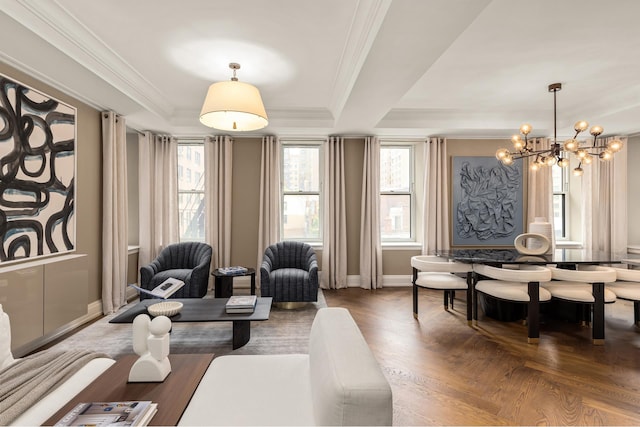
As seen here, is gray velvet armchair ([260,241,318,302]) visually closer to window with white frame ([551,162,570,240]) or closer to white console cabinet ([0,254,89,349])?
white console cabinet ([0,254,89,349])

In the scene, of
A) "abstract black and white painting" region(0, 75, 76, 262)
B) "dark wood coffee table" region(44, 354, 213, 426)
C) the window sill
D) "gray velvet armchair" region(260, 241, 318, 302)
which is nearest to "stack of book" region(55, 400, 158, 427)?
"dark wood coffee table" region(44, 354, 213, 426)

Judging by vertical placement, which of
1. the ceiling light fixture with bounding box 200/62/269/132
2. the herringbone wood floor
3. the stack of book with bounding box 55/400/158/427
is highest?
the ceiling light fixture with bounding box 200/62/269/132

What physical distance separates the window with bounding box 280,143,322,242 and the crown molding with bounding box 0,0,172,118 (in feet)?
7.82

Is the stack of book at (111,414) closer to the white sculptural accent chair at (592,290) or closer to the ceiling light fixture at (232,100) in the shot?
the ceiling light fixture at (232,100)

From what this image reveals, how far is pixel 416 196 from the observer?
5.56 m

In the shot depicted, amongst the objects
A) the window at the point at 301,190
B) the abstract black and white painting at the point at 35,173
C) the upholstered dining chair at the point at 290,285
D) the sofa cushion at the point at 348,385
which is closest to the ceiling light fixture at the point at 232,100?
the abstract black and white painting at the point at 35,173

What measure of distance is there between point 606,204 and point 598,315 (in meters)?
3.35

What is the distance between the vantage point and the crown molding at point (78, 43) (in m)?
2.13

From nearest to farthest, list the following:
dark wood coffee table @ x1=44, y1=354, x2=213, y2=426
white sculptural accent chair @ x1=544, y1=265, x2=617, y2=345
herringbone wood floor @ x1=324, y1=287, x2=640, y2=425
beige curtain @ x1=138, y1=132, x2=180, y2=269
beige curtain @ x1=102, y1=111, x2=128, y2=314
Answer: dark wood coffee table @ x1=44, y1=354, x2=213, y2=426
herringbone wood floor @ x1=324, y1=287, x2=640, y2=425
white sculptural accent chair @ x1=544, y1=265, x2=617, y2=345
beige curtain @ x1=102, y1=111, x2=128, y2=314
beige curtain @ x1=138, y1=132, x2=180, y2=269

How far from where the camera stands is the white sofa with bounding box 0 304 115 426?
4.02ft

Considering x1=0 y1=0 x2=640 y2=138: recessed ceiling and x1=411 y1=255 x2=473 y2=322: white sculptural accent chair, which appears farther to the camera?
x1=411 y1=255 x2=473 y2=322: white sculptural accent chair

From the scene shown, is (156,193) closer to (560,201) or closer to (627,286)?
(627,286)

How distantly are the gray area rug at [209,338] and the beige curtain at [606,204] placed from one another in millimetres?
5141

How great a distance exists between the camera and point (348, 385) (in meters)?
1.01
